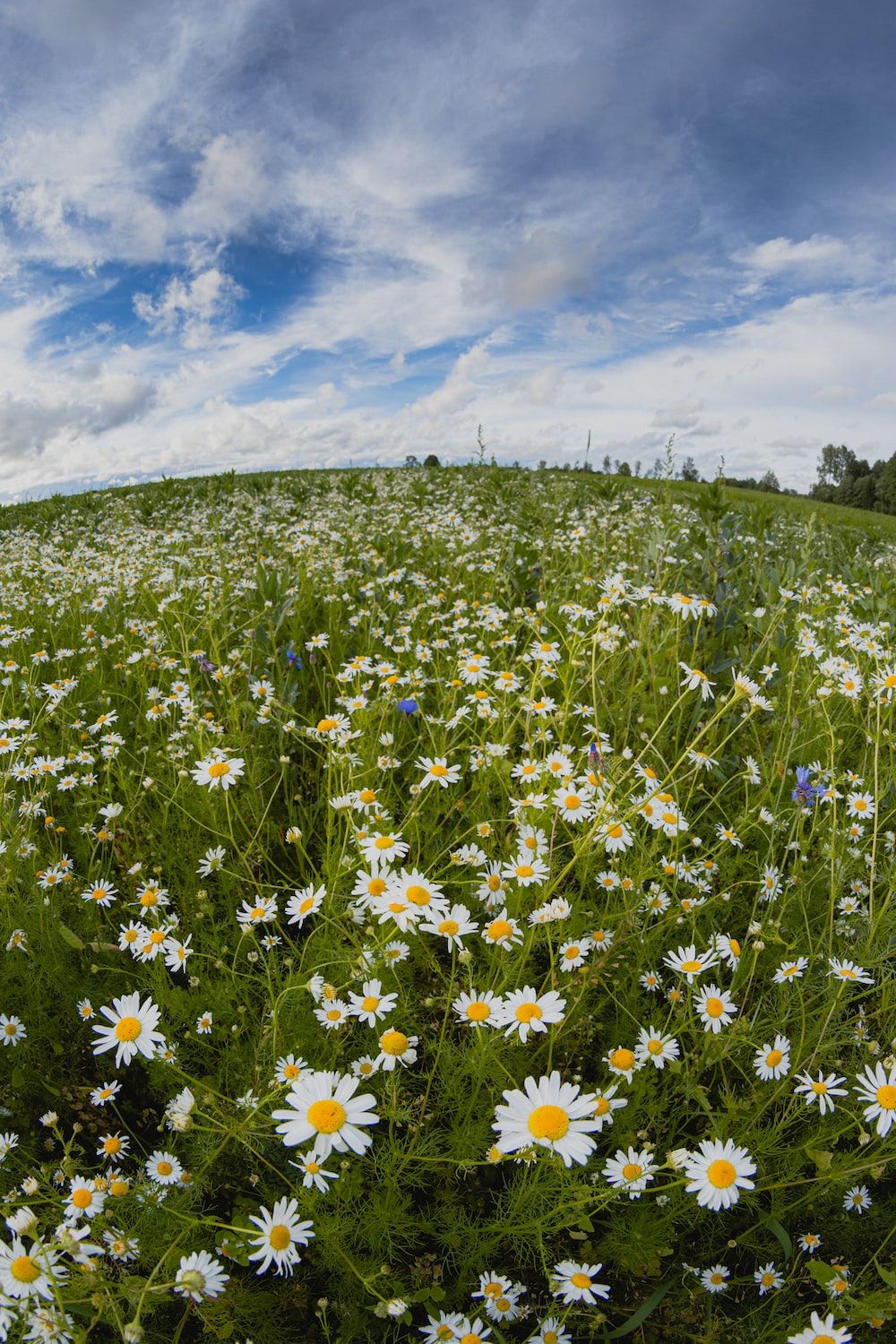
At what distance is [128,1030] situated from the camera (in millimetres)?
1486

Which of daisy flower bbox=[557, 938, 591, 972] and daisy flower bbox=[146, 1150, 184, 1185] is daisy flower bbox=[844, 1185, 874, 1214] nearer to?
daisy flower bbox=[557, 938, 591, 972]

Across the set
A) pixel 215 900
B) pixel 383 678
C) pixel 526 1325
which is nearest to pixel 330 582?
pixel 383 678

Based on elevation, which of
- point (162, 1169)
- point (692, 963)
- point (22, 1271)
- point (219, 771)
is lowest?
point (162, 1169)

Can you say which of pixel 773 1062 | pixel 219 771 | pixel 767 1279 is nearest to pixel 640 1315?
pixel 767 1279

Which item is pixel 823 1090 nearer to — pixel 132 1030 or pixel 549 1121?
pixel 549 1121

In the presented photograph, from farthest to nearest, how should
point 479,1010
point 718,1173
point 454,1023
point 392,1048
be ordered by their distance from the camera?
point 454,1023 < point 479,1010 < point 392,1048 < point 718,1173

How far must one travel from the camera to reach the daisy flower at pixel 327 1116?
1.21 m

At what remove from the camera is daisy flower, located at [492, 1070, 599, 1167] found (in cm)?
120

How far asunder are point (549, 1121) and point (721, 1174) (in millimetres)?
386

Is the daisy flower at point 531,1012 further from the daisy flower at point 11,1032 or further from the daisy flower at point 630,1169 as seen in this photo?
the daisy flower at point 11,1032

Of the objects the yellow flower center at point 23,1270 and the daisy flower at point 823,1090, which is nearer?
the yellow flower center at point 23,1270

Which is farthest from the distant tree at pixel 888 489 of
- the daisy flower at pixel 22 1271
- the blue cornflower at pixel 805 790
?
the daisy flower at pixel 22 1271

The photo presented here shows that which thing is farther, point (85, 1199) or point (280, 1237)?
point (85, 1199)

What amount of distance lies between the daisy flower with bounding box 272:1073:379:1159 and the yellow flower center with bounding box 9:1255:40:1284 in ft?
1.55
